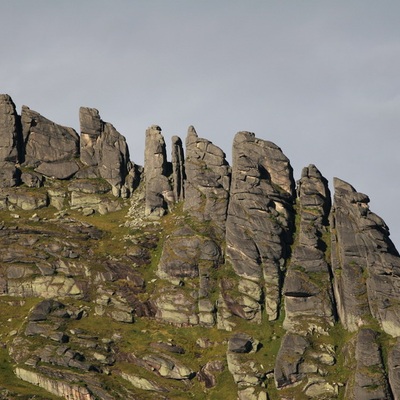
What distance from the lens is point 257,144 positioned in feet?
610

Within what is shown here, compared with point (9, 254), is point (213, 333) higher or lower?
lower

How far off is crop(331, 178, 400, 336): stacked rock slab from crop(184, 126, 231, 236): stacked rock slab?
67.4 ft

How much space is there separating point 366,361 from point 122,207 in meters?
65.6

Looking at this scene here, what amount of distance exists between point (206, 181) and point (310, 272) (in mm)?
28064

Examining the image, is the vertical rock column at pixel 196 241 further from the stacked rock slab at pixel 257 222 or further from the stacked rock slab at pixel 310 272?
the stacked rock slab at pixel 310 272

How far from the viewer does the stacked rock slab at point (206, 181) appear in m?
181

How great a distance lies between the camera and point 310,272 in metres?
168

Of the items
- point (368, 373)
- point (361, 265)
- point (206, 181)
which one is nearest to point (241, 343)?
point (368, 373)

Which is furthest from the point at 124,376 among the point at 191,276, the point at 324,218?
the point at 324,218

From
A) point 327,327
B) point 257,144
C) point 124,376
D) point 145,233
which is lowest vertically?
point 124,376

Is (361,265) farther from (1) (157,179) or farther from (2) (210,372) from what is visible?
(1) (157,179)

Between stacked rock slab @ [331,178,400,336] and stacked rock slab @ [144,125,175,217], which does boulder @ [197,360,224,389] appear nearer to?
stacked rock slab @ [331,178,400,336]

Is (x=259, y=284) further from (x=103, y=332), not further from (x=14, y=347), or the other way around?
(x=14, y=347)

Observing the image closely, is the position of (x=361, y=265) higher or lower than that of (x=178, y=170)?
lower
